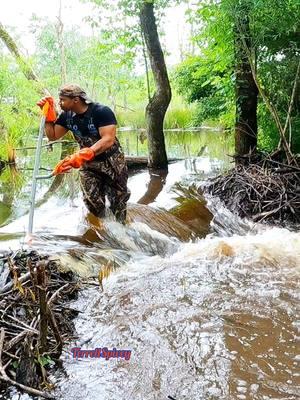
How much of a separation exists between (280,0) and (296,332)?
5.05 metres

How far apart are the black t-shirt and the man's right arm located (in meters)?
0.04

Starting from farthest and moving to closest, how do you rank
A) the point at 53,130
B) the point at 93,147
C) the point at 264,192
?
the point at 264,192
the point at 53,130
the point at 93,147

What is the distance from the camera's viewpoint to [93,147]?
176 inches

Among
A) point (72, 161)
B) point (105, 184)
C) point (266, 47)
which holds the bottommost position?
point (105, 184)

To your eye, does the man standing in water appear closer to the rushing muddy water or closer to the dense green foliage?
the rushing muddy water

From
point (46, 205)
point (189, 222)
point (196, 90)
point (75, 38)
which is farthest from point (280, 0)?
point (75, 38)

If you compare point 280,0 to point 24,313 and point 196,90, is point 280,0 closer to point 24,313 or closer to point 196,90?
point 24,313

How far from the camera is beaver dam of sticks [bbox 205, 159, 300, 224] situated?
611cm

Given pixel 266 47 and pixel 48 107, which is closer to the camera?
pixel 48 107

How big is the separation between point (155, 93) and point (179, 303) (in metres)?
7.14

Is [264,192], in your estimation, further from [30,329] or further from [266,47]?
[30,329]

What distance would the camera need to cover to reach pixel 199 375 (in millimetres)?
2512

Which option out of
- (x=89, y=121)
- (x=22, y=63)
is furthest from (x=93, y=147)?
(x=22, y=63)

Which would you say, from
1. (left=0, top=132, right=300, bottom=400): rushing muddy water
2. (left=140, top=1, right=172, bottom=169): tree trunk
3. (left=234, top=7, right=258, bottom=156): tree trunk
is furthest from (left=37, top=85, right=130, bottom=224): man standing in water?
(left=140, top=1, right=172, bottom=169): tree trunk
